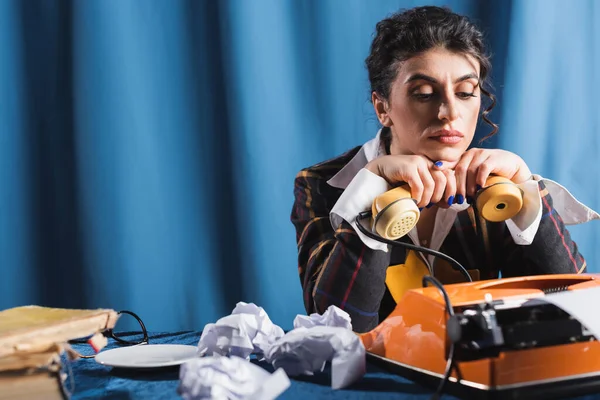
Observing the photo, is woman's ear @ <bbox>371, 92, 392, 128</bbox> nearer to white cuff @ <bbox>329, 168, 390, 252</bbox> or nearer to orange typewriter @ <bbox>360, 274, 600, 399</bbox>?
white cuff @ <bbox>329, 168, 390, 252</bbox>

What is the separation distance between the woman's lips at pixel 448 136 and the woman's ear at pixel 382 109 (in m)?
0.19

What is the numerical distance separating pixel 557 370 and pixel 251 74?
146 centimetres

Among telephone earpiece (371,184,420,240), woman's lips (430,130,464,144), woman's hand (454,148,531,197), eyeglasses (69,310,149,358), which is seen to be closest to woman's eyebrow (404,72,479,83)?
woman's lips (430,130,464,144)

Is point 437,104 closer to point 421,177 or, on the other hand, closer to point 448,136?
point 448,136

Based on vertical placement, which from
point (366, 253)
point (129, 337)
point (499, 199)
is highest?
point (499, 199)

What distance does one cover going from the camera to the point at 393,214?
3.60 feet

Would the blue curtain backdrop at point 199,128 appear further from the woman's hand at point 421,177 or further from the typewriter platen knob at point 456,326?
the typewriter platen knob at point 456,326

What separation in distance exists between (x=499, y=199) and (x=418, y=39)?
1.53 ft

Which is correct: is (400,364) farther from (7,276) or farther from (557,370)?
(7,276)

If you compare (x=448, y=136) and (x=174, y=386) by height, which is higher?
(x=448, y=136)

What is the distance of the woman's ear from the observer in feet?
5.26

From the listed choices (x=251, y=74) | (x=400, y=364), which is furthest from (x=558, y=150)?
(x=400, y=364)

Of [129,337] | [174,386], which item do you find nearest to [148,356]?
[174,386]

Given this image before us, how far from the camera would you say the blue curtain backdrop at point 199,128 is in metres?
2.04
